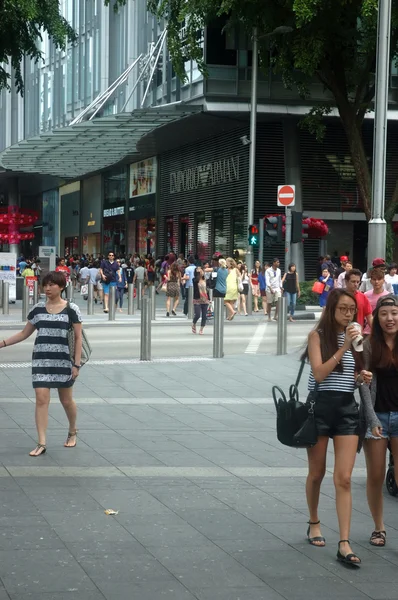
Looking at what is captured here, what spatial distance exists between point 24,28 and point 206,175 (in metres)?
24.0

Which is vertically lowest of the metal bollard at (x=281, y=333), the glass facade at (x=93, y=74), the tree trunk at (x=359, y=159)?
the metal bollard at (x=281, y=333)

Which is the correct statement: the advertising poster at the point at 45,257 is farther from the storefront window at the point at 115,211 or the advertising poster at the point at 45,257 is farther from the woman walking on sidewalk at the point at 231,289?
the woman walking on sidewalk at the point at 231,289

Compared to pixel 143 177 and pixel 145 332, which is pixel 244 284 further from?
pixel 143 177

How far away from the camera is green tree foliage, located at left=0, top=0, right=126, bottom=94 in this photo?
68.4 feet

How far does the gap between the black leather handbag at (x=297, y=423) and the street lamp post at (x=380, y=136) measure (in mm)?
9833

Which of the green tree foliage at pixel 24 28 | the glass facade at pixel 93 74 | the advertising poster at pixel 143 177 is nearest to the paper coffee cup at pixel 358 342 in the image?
the green tree foliage at pixel 24 28

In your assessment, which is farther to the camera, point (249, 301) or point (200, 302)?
point (249, 301)

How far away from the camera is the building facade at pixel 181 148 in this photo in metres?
39.8

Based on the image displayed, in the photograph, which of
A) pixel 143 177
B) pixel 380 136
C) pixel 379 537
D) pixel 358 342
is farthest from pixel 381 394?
pixel 143 177

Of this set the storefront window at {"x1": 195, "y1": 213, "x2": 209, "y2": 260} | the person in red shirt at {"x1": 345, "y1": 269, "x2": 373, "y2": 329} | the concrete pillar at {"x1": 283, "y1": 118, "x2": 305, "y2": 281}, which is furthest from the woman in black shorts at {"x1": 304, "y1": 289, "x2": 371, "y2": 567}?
the storefront window at {"x1": 195, "y1": 213, "x2": 209, "y2": 260}

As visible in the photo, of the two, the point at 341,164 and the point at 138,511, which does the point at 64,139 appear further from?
the point at 138,511

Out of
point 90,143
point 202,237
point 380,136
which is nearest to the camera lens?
point 380,136

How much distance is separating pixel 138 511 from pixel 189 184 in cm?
4080

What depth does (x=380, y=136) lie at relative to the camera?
56.3 feet
